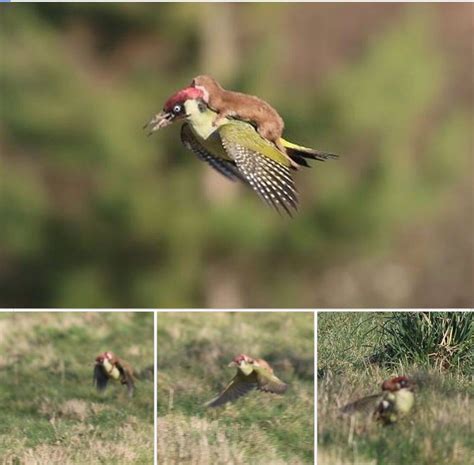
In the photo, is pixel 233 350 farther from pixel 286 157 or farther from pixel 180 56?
pixel 180 56

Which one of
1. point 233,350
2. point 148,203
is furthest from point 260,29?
point 233,350

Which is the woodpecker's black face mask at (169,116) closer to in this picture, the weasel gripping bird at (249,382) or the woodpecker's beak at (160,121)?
the woodpecker's beak at (160,121)

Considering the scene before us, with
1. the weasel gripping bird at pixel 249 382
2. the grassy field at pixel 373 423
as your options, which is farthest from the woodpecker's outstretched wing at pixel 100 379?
the grassy field at pixel 373 423

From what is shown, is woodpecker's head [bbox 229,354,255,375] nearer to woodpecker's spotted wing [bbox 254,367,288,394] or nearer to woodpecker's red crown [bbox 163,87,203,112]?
woodpecker's spotted wing [bbox 254,367,288,394]

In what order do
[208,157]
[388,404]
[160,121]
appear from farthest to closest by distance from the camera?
[388,404], [208,157], [160,121]

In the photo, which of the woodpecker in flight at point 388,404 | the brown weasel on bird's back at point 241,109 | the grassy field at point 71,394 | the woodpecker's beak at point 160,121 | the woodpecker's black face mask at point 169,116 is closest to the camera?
the woodpecker's beak at point 160,121

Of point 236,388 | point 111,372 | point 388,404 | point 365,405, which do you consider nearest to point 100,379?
point 111,372

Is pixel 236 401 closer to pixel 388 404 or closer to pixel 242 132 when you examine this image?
pixel 388 404
